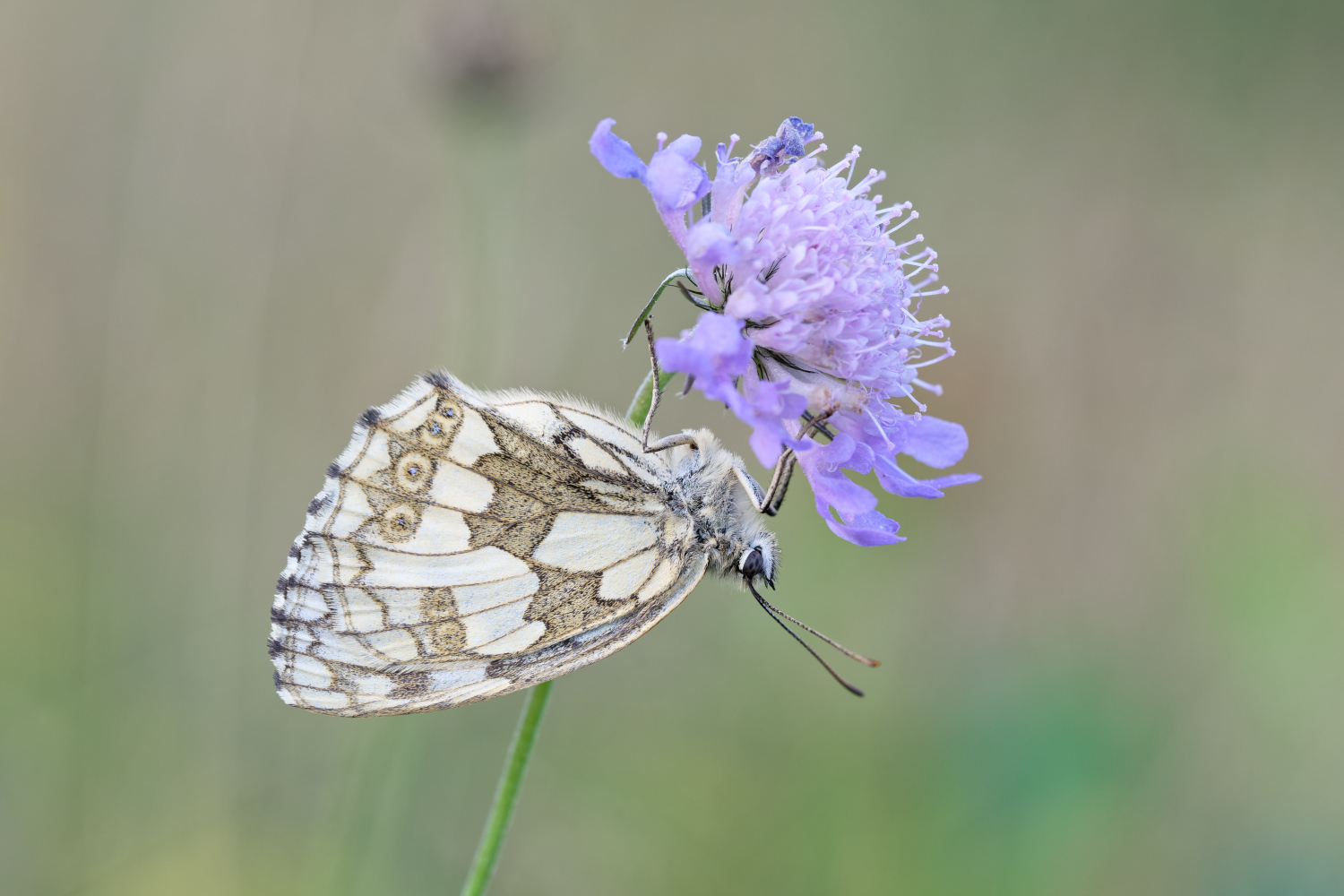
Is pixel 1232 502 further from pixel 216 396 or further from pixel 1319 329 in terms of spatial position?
pixel 216 396

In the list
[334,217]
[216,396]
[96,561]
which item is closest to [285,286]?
[334,217]

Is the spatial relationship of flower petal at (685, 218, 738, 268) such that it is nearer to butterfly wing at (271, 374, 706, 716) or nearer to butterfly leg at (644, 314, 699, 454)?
butterfly leg at (644, 314, 699, 454)

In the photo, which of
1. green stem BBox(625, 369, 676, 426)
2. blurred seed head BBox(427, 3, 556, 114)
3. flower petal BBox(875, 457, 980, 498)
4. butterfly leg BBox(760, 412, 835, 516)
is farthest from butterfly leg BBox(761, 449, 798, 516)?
blurred seed head BBox(427, 3, 556, 114)

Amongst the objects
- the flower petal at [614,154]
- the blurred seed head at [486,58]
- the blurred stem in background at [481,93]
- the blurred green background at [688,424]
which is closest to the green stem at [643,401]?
the flower petal at [614,154]

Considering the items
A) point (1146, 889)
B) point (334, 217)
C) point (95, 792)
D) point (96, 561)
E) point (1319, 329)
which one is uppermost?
point (1319, 329)

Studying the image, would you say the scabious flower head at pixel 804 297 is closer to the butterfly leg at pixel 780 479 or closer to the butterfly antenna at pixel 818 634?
the butterfly leg at pixel 780 479

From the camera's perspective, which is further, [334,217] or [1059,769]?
[334,217]
